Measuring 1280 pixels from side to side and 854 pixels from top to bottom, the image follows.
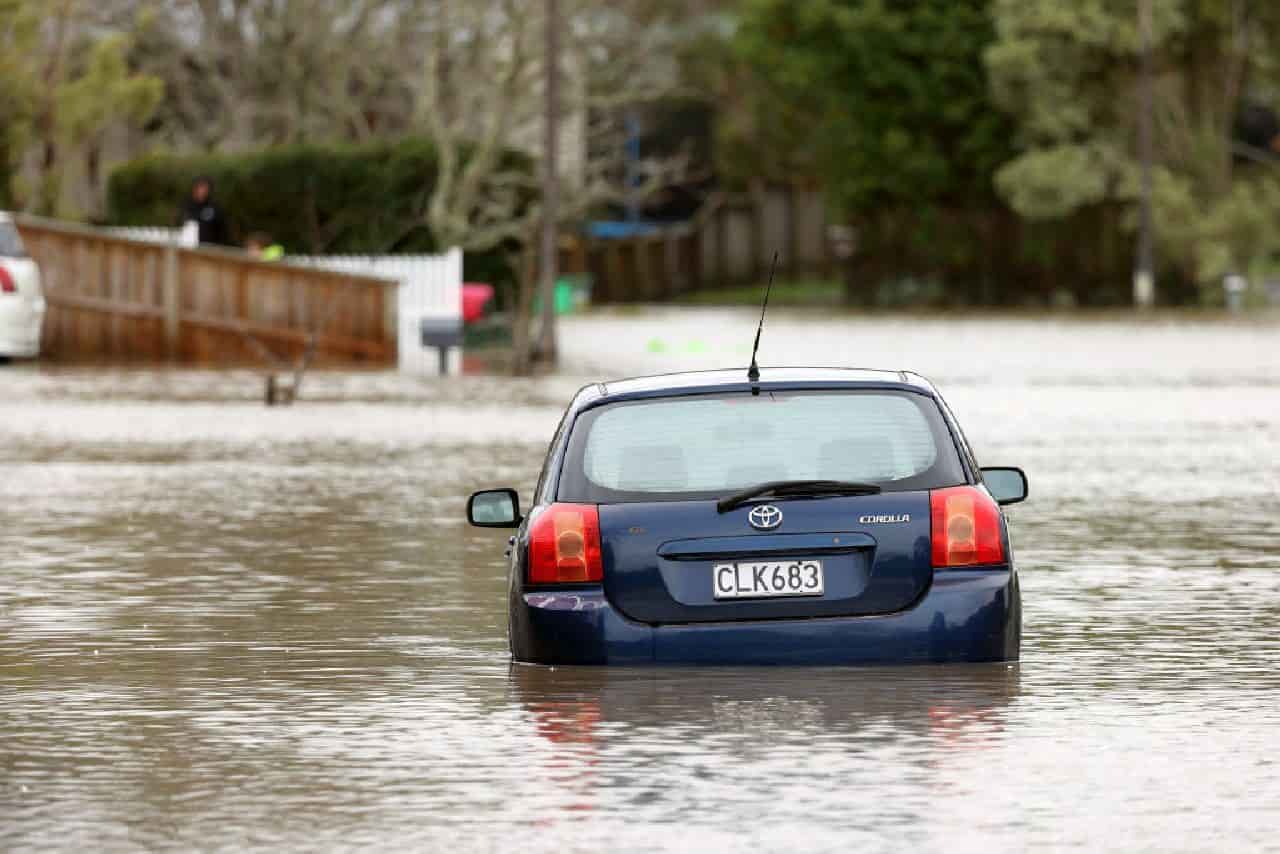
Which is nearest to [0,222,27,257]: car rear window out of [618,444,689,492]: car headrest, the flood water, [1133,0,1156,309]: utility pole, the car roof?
the flood water

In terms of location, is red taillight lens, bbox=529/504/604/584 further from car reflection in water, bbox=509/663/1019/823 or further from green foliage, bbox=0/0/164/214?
green foliage, bbox=0/0/164/214

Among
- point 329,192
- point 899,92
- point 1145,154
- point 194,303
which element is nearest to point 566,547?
point 194,303

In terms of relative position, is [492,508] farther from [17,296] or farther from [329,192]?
[329,192]

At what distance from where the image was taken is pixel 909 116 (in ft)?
266

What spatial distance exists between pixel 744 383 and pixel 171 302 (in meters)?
31.5

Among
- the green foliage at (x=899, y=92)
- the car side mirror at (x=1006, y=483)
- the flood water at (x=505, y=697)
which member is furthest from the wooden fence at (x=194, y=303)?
the green foliage at (x=899, y=92)

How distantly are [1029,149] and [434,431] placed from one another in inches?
2012

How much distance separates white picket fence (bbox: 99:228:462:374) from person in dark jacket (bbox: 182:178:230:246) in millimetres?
201

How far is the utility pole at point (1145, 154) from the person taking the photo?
7438cm

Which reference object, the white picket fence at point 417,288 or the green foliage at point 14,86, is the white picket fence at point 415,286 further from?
the green foliage at point 14,86

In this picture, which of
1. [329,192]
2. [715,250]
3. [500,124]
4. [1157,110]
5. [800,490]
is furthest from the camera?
[715,250]

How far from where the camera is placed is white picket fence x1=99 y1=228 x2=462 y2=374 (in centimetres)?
4175

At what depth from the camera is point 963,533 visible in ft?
36.5

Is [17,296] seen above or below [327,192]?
below
